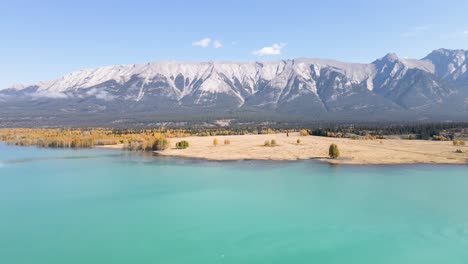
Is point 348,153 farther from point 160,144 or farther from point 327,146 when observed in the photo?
point 160,144

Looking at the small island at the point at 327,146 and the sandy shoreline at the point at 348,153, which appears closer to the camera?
the sandy shoreline at the point at 348,153

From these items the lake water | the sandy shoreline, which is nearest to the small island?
the sandy shoreline

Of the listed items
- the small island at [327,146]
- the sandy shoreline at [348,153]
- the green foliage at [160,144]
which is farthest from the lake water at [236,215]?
the green foliage at [160,144]

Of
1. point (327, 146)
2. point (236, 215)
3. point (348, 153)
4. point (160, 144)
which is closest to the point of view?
point (236, 215)

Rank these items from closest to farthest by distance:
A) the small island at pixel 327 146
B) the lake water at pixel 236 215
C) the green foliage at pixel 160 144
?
the lake water at pixel 236 215 < the small island at pixel 327 146 < the green foliage at pixel 160 144

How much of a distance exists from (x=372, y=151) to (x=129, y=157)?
4365 centimetres

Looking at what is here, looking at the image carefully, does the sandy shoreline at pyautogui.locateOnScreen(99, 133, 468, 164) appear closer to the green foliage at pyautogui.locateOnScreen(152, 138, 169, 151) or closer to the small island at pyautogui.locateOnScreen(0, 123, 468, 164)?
the small island at pyautogui.locateOnScreen(0, 123, 468, 164)

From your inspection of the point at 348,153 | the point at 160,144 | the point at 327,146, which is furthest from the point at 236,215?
the point at 160,144

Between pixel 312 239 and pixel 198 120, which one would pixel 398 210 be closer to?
pixel 312 239

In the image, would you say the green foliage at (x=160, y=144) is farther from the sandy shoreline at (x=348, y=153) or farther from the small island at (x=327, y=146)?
the sandy shoreline at (x=348, y=153)

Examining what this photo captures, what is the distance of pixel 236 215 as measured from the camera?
112ft

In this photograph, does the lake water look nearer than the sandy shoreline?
Yes

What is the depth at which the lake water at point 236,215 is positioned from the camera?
25969 millimetres

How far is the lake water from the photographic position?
2597 cm
